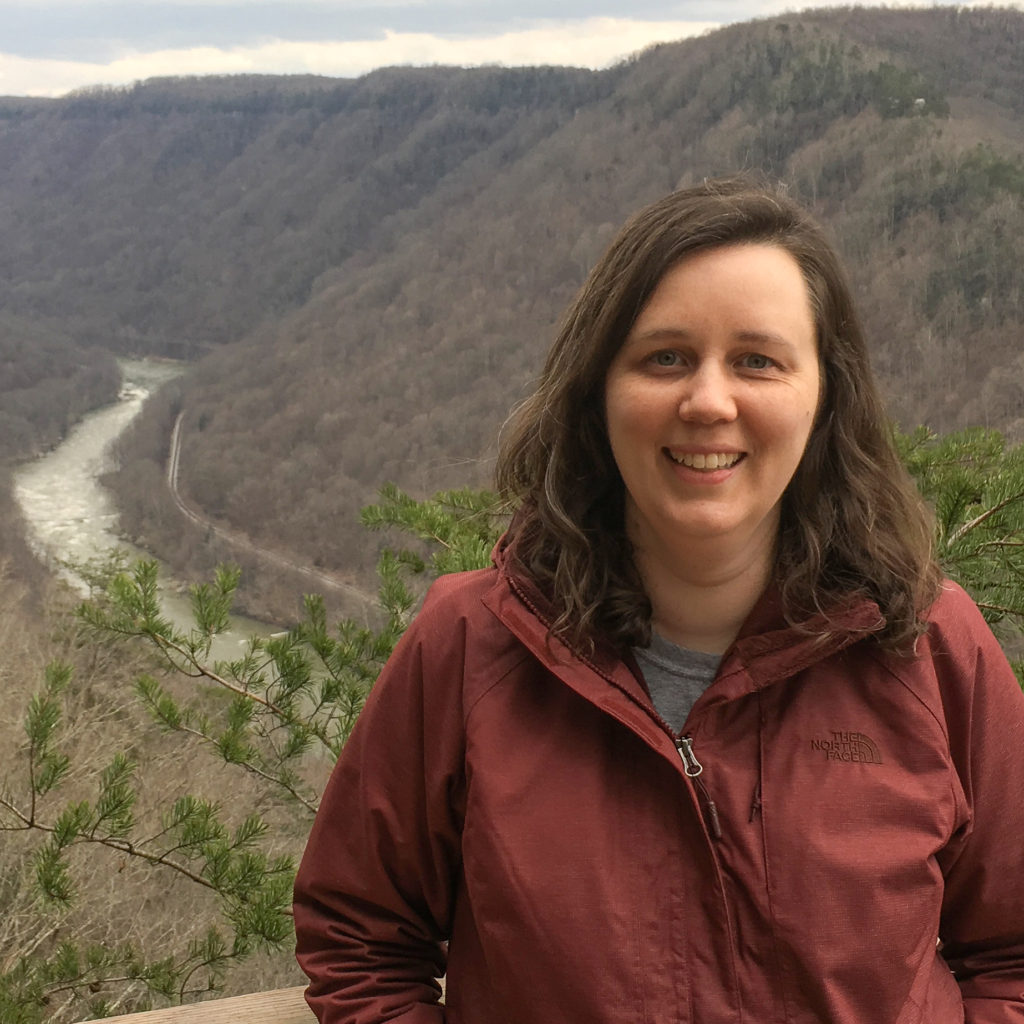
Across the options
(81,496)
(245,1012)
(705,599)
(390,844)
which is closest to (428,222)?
(81,496)

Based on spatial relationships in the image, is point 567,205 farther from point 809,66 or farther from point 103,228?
point 103,228

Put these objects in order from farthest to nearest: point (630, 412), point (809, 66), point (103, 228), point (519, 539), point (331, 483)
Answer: point (103, 228)
point (809, 66)
point (331, 483)
point (519, 539)
point (630, 412)

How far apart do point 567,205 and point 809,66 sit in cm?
1273

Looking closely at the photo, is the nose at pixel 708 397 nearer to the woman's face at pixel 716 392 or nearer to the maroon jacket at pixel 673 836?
the woman's face at pixel 716 392

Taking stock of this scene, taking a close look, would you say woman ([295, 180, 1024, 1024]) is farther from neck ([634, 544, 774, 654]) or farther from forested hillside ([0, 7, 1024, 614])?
forested hillside ([0, 7, 1024, 614])

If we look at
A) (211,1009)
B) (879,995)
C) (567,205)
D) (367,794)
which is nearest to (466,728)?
(367,794)

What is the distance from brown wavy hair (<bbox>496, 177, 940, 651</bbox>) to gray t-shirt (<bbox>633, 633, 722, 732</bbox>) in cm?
4

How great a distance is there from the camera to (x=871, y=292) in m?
32.6

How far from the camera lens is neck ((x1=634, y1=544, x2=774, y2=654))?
1.24m

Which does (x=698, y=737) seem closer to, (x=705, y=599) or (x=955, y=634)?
(x=705, y=599)

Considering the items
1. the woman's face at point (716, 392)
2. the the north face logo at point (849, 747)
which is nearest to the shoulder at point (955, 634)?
the the north face logo at point (849, 747)

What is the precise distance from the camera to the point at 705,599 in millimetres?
1248

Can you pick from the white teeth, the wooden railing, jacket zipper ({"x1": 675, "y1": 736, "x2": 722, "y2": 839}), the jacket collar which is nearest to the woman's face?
the white teeth

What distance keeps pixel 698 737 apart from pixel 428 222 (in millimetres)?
66264
